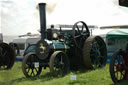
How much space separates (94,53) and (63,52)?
194 centimetres

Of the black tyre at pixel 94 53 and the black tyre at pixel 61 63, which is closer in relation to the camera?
the black tyre at pixel 61 63

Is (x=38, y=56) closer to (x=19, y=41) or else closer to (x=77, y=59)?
(x=77, y=59)

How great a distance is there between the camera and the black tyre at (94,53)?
8766 millimetres

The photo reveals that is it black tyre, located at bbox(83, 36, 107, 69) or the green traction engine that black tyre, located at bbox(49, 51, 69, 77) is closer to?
the green traction engine

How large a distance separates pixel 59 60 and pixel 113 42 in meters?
5.80

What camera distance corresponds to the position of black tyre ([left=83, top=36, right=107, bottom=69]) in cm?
877

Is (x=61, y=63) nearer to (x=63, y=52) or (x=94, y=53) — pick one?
(x=63, y=52)

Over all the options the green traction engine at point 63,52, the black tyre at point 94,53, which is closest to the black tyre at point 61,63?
the green traction engine at point 63,52

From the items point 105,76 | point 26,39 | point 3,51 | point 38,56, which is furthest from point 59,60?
point 26,39

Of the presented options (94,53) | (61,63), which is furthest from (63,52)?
(94,53)

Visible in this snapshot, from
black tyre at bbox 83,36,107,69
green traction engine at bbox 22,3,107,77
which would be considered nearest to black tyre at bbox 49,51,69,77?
green traction engine at bbox 22,3,107,77

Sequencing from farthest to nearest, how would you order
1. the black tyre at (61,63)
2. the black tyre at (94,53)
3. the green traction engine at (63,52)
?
the black tyre at (94,53), the green traction engine at (63,52), the black tyre at (61,63)

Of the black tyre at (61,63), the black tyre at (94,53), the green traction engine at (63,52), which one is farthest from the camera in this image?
the black tyre at (94,53)

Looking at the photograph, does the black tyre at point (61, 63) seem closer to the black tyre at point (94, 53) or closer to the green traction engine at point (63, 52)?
the green traction engine at point (63, 52)
